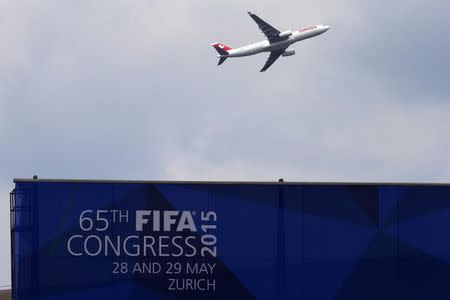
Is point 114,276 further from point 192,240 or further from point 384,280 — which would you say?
point 384,280

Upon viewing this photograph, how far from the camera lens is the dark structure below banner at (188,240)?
58.3 ft

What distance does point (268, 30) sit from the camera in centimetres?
7688

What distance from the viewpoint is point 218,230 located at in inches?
699

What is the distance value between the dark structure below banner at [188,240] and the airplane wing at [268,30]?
5851 centimetres

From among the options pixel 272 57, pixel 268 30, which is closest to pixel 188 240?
pixel 268 30

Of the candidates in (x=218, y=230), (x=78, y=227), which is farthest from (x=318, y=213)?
(x=78, y=227)

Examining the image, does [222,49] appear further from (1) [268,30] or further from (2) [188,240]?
(2) [188,240]

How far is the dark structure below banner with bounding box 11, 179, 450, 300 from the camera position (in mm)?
17766

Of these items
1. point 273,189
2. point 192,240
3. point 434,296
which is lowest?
point 434,296

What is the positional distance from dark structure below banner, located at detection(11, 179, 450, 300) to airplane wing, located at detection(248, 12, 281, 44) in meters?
58.5

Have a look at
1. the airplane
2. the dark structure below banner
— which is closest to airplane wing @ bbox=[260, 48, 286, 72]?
the airplane

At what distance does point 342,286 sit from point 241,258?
235 cm

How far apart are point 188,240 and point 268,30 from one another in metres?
60.8

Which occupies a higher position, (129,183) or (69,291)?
(129,183)
